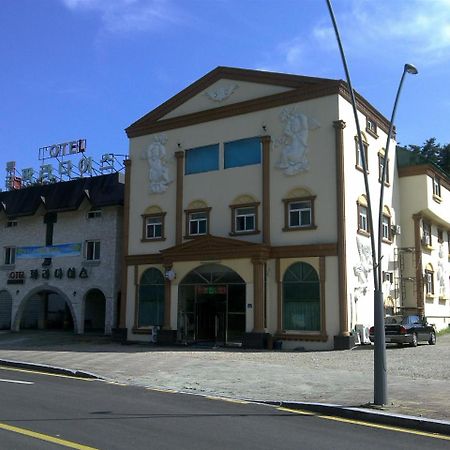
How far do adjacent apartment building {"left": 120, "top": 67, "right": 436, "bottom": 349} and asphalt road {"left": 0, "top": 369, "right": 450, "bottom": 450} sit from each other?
548 inches

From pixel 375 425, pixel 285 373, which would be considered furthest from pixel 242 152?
pixel 375 425

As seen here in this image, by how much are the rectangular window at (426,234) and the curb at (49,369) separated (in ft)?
72.5

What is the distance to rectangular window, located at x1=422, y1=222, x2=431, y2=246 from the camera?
3225cm

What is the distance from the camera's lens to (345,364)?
18.6 m

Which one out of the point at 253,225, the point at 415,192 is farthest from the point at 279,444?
the point at 415,192

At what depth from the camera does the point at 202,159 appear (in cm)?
2947

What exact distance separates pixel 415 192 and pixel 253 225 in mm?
10246

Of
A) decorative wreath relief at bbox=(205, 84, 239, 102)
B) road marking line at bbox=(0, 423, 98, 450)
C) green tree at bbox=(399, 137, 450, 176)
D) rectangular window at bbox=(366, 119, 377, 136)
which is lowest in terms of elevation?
road marking line at bbox=(0, 423, 98, 450)

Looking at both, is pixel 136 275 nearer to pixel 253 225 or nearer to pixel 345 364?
pixel 253 225

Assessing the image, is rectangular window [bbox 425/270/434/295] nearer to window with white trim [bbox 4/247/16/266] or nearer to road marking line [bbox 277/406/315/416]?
road marking line [bbox 277/406/315/416]

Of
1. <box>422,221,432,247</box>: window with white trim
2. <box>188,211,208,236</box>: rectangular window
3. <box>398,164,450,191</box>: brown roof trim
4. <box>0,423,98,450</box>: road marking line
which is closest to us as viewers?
<box>0,423,98,450</box>: road marking line

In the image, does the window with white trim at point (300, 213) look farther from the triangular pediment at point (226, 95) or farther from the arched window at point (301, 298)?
the triangular pediment at point (226, 95)

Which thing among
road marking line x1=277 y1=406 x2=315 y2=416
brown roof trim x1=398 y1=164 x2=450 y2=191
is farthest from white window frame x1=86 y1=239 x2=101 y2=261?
road marking line x1=277 y1=406 x2=315 y2=416

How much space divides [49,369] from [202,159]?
49.9 ft
